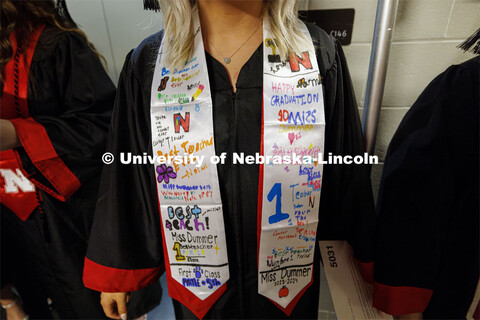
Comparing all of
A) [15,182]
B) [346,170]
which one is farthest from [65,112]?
[346,170]

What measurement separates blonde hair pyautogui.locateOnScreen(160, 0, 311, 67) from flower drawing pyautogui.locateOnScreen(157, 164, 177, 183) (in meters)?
0.31

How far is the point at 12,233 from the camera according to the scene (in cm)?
117

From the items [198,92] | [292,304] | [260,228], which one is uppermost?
[198,92]

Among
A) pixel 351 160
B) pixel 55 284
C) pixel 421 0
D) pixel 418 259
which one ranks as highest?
pixel 421 0

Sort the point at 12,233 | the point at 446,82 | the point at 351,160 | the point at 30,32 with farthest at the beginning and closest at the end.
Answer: the point at 12,233, the point at 30,32, the point at 351,160, the point at 446,82

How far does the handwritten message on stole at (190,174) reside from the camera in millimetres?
786

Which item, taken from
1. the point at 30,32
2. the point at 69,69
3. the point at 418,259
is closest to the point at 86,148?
the point at 69,69

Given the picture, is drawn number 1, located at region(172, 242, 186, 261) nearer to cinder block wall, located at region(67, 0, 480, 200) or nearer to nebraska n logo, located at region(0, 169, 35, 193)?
nebraska n logo, located at region(0, 169, 35, 193)

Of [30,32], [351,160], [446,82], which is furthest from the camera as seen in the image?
[30,32]

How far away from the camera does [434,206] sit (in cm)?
76

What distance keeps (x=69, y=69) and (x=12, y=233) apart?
750 millimetres

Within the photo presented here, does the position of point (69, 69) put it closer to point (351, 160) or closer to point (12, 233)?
point (12, 233)

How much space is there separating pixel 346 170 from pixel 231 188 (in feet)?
1.25

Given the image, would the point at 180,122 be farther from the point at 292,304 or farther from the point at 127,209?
the point at 292,304
